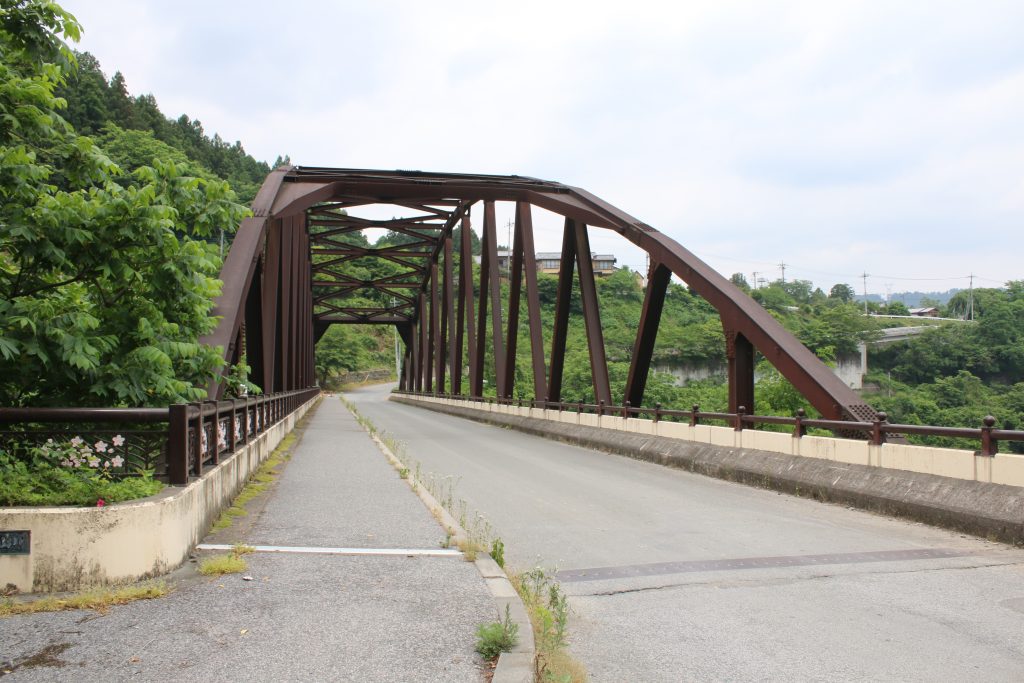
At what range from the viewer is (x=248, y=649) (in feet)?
12.3

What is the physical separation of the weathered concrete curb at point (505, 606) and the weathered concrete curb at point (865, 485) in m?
4.57

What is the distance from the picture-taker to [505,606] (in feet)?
14.6

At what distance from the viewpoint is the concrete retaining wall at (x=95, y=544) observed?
14.8ft

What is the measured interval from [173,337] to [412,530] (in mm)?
2751

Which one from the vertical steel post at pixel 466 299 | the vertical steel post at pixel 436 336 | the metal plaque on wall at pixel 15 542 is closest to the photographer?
the metal plaque on wall at pixel 15 542

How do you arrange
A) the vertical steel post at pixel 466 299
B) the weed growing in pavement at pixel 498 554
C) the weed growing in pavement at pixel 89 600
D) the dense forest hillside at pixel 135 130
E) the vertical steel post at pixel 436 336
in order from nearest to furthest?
the weed growing in pavement at pixel 89 600, the weed growing in pavement at pixel 498 554, the vertical steel post at pixel 466 299, the vertical steel post at pixel 436 336, the dense forest hillside at pixel 135 130

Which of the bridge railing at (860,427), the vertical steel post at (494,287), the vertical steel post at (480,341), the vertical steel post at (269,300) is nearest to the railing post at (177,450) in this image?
the bridge railing at (860,427)

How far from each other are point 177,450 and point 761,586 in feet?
13.9

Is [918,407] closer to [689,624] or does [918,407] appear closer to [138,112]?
[689,624]

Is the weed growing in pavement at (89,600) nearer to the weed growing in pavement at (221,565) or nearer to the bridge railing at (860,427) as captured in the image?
the weed growing in pavement at (221,565)

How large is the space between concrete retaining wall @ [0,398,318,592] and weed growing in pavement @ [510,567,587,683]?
2.28 m

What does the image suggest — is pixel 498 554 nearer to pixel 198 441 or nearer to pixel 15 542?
pixel 198 441

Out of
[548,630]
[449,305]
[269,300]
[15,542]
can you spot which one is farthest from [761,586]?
[449,305]

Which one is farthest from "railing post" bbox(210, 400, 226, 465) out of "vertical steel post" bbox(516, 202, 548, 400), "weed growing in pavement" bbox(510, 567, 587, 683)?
"vertical steel post" bbox(516, 202, 548, 400)
